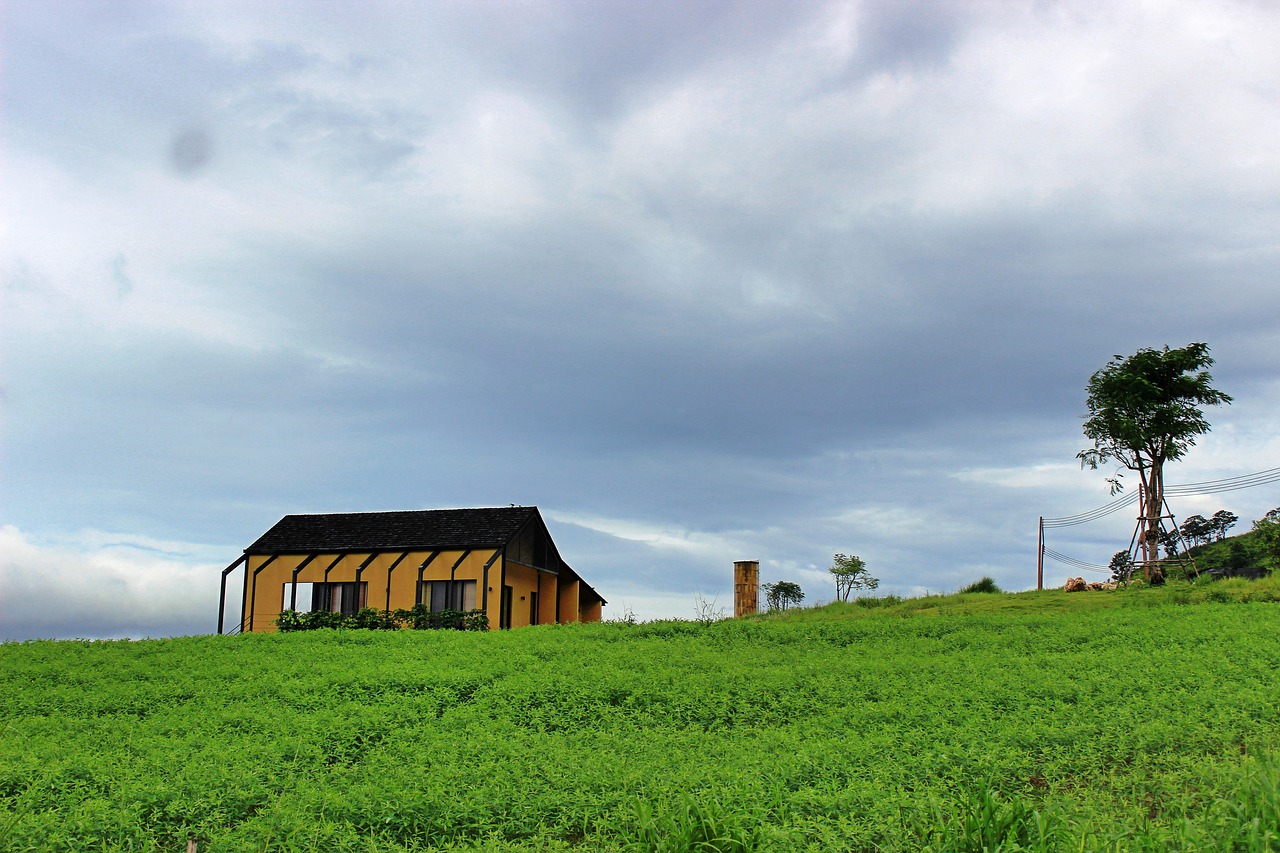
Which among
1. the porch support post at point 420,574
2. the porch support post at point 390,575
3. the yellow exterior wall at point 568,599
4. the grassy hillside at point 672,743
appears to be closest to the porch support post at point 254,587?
the porch support post at point 390,575

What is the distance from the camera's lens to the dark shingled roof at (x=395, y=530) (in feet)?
81.3

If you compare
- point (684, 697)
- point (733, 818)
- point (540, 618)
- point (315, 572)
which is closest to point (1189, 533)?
point (540, 618)

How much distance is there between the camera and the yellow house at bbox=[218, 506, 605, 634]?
24281 mm

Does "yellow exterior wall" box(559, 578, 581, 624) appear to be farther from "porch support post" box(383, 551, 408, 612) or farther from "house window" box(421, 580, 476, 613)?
"porch support post" box(383, 551, 408, 612)

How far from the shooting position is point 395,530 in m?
25.8

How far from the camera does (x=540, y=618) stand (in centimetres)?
2759

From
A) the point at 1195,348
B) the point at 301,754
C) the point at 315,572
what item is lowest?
the point at 301,754

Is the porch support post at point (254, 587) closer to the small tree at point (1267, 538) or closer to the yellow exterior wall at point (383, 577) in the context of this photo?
the yellow exterior wall at point (383, 577)

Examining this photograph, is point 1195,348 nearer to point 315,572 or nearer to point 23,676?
point 315,572

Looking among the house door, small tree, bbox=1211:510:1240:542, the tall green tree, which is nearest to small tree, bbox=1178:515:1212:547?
small tree, bbox=1211:510:1240:542

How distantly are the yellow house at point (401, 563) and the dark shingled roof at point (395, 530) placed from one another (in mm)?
29

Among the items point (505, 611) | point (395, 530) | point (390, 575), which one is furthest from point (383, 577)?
point (505, 611)

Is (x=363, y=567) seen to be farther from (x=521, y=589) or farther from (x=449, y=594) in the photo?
(x=521, y=589)

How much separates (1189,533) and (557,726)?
5857cm
